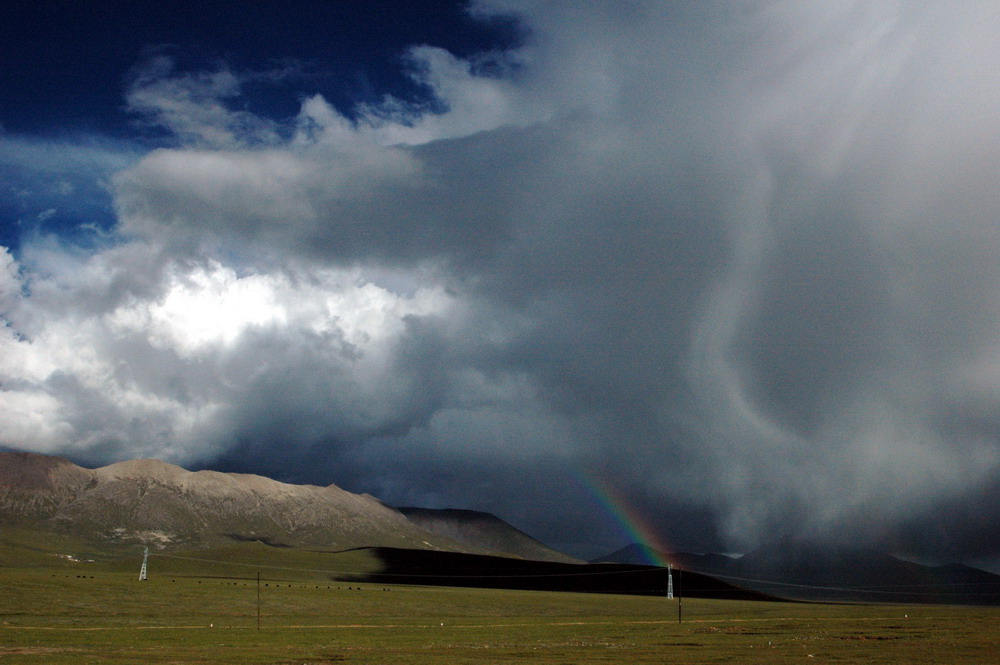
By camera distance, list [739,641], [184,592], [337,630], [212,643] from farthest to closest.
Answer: [184,592], [337,630], [739,641], [212,643]

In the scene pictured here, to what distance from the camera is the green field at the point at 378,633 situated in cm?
8000

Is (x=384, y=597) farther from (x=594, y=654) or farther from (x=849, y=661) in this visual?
(x=849, y=661)

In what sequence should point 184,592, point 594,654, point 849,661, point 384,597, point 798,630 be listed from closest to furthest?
1. point 849,661
2. point 594,654
3. point 798,630
4. point 184,592
5. point 384,597

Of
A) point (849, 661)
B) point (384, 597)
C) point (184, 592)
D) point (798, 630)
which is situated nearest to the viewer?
point (849, 661)

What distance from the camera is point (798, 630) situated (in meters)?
131

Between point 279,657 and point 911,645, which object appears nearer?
point 279,657

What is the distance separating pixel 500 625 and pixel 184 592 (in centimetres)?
7991

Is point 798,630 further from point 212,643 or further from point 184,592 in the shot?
point 184,592

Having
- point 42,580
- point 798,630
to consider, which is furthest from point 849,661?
point 42,580

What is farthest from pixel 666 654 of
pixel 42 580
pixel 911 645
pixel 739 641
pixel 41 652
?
pixel 42 580

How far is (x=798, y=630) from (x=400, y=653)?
72.3 m

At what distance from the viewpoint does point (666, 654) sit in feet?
277

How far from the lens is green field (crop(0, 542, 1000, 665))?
8000 centimetres

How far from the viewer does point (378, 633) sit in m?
117
